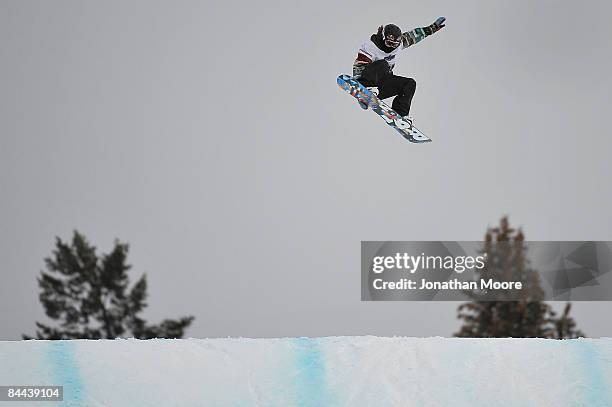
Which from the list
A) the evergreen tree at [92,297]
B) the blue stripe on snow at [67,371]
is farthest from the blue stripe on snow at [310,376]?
the evergreen tree at [92,297]

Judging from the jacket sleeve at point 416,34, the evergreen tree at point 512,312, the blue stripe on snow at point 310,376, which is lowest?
the blue stripe on snow at point 310,376

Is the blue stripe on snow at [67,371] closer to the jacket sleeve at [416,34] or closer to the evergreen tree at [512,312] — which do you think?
the jacket sleeve at [416,34]

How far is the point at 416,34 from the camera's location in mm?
9234

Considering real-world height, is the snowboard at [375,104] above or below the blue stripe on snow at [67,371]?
above

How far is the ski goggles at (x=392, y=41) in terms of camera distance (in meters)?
8.80

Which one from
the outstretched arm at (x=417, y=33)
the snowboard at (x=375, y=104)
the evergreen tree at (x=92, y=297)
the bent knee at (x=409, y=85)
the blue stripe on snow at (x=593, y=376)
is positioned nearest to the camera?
the blue stripe on snow at (x=593, y=376)

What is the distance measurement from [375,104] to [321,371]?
4001 mm

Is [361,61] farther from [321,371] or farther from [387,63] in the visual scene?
[321,371]

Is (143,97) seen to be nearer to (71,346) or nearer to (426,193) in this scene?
(426,193)

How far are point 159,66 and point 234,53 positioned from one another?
2.53 metres

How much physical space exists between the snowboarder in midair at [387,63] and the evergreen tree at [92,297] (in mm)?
14021

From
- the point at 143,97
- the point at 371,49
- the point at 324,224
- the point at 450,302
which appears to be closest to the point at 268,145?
the point at 324,224

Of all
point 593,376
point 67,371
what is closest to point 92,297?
point 67,371

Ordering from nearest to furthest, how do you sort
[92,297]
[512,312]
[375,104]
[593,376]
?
1. [593,376]
2. [375,104]
3. [512,312]
4. [92,297]
